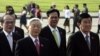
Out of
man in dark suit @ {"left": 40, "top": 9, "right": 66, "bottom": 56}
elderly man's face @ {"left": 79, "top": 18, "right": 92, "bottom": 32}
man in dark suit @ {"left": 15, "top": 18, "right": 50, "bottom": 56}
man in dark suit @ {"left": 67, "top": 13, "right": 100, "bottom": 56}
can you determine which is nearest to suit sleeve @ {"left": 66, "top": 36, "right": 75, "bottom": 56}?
man in dark suit @ {"left": 67, "top": 13, "right": 100, "bottom": 56}

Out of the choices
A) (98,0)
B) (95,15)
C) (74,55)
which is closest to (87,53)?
(74,55)

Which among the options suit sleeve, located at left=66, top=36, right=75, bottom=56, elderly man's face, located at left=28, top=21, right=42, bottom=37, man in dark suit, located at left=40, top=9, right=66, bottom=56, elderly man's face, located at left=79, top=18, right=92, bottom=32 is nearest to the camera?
elderly man's face, located at left=28, top=21, right=42, bottom=37

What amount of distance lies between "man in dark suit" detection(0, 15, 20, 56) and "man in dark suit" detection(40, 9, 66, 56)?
1.00m

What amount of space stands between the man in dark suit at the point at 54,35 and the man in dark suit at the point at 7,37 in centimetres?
100

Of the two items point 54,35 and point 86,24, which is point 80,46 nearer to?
point 86,24

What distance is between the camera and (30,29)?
7543 mm

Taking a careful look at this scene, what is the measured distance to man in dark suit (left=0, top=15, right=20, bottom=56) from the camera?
8.53 metres

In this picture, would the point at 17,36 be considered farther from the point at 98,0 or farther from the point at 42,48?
the point at 98,0

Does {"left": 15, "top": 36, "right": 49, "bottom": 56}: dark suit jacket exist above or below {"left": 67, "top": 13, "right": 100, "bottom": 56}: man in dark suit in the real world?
above

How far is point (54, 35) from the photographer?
9.83 meters

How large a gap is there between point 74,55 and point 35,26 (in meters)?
1.53

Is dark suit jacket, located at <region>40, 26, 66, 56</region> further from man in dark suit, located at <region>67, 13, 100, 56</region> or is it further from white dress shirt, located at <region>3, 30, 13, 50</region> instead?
white dress shirt, located at <region>3, 30, 13, 50</region>

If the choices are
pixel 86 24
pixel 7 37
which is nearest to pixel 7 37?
pixel 7 37

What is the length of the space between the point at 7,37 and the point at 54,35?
141 cm
